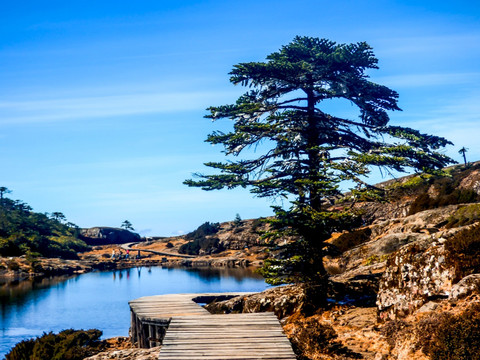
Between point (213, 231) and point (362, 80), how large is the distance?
247ft

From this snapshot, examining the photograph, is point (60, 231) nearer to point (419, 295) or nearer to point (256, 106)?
point (256, 106)

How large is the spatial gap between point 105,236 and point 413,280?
111 m

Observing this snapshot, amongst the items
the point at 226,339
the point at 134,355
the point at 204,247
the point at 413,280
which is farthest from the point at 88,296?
A: the point at 204,247

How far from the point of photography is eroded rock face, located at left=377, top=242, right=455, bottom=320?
12055mm

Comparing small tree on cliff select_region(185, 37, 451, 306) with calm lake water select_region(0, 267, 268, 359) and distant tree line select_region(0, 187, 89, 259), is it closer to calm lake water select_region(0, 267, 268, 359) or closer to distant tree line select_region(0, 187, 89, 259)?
calm lake water select_region(0, 267, 268, 359)

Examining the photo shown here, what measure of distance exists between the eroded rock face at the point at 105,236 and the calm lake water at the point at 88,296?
52.0 metres

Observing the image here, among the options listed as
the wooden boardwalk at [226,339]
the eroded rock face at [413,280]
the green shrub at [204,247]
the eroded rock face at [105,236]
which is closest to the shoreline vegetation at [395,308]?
the eroded rock face at [413,280]

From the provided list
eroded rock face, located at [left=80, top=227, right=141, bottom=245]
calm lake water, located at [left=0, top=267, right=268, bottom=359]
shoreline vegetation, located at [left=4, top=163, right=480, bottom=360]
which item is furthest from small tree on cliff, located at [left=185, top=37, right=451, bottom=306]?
eroded rock face, located at [left=80, top=227, right=141, bottom=245]

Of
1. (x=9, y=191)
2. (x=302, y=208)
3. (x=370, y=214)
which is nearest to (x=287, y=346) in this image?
(x=302, y=208)

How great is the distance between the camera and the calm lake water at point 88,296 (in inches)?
1125

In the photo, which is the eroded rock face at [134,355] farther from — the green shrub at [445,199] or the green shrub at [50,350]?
the green shrub at [445,199]

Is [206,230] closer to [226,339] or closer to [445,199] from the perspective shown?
[445,199]

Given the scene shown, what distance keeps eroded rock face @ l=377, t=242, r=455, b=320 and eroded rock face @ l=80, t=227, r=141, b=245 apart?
108m

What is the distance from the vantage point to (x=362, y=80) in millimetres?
21281
